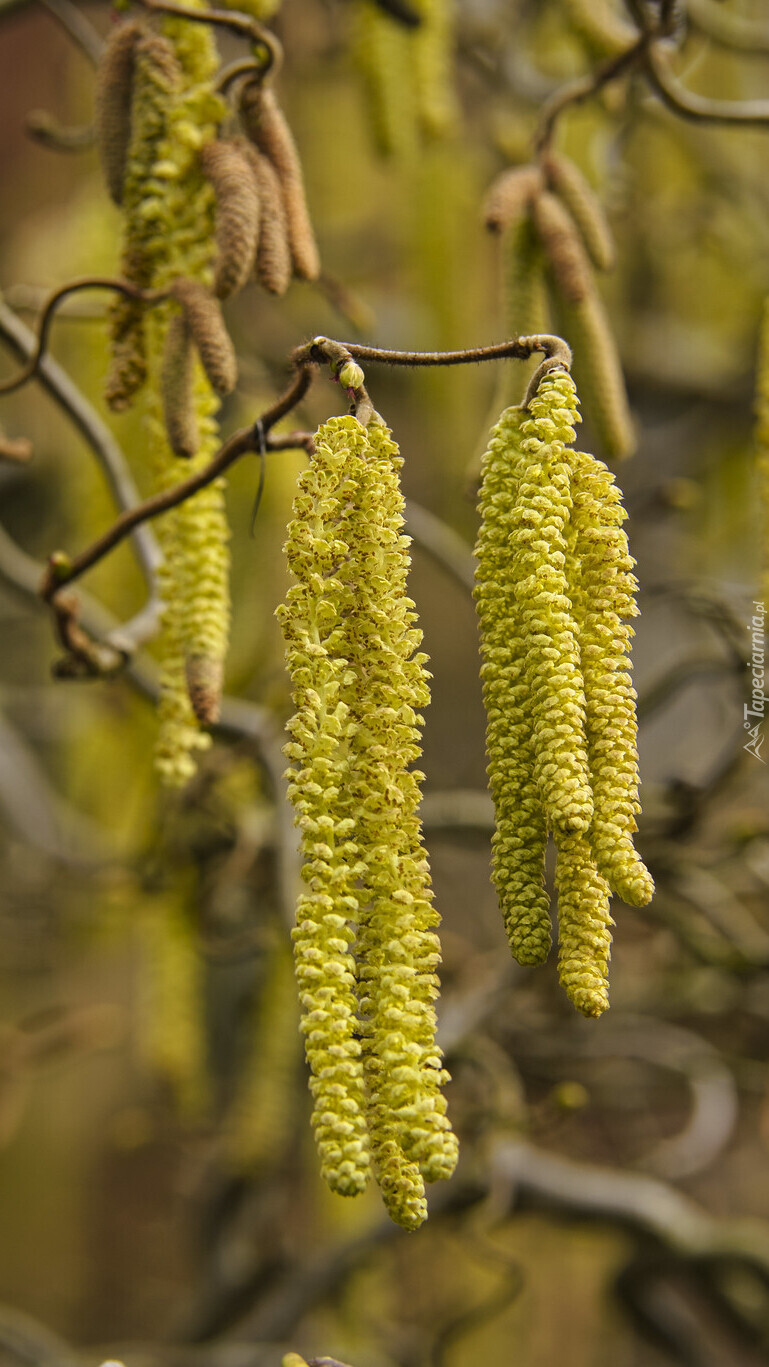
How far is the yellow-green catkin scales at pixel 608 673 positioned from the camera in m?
0.54

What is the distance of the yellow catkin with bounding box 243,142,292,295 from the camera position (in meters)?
0.77

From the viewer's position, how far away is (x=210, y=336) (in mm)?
730

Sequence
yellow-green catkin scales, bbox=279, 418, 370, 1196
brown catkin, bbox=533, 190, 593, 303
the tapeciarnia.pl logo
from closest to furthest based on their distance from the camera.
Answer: yellow-green catkin scales, bbox=279, 418, 370, 1196, brown catkin, bbox=533, 190, 593, 303, the tapeciarnia.pl logo

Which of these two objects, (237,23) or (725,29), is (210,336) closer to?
(237,23)

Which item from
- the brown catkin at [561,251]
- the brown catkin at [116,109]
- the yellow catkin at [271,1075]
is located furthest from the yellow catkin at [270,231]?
the yellow catkin at [271,1075]

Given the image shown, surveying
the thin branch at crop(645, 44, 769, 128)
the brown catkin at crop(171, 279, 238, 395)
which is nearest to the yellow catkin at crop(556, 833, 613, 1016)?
the brown catkin at crop(171, 279, 238, 395)

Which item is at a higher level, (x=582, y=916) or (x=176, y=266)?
(x=176, y=266)

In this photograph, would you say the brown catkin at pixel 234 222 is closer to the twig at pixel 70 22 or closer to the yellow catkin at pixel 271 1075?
the twig at pixel 70 22

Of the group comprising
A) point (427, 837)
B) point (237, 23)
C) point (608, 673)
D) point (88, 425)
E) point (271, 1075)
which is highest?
point (237, 23)

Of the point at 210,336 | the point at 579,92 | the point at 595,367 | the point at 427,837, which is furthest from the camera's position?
the point at 427,837

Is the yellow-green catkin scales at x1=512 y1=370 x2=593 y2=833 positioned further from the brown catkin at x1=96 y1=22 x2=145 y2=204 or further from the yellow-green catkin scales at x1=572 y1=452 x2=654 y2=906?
the brown catkin at x1=96 y1=22 x2=145 y2=204

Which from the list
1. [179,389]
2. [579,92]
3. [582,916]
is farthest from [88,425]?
[582,916]

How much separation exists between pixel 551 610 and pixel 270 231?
38cm

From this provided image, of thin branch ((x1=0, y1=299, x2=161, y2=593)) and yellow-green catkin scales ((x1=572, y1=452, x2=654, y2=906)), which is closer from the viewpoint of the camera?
yellow-green catkin scales ((x1=572, y1=452, x2=654, y2=906))
